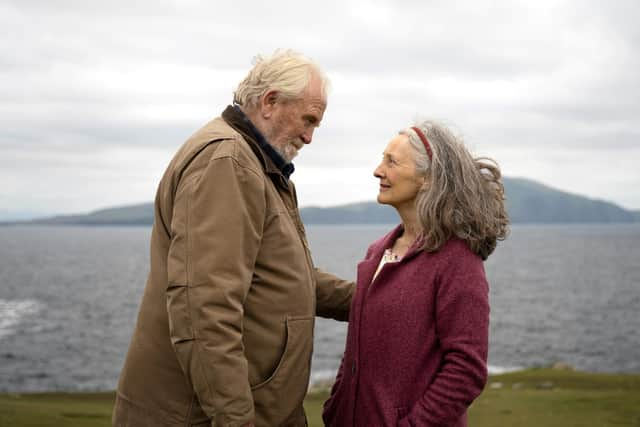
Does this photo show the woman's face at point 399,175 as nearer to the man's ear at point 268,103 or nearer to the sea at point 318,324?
the man's ear at point 268,103

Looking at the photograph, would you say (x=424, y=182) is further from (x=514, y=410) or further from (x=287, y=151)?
(x=514, y=410)

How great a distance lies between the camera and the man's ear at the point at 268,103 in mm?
3828

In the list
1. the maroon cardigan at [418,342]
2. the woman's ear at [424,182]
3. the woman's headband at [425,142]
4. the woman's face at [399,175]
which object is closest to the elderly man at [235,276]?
the maroon cardigan at [418,342]

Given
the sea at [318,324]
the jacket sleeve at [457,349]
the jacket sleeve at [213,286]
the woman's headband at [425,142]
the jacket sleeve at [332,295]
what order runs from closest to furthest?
the jacket sleeve at [213,286], the jacket sleeve at [457,349], the woman's headband at [425,142], the jacket sleeve at [332,295], the sea at [318,324]

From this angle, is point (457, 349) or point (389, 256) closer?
point (457, 349)

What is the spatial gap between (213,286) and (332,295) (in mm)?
1573

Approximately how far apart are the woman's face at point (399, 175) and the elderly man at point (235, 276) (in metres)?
0.46

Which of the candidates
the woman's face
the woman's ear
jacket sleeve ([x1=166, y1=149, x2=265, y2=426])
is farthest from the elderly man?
the woman's ear

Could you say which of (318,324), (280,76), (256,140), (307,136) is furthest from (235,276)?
(318,324)

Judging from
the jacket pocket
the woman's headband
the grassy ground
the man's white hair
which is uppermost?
the man's white hair

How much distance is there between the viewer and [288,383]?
373 cm

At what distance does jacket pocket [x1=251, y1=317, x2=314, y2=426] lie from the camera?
12.0 ft

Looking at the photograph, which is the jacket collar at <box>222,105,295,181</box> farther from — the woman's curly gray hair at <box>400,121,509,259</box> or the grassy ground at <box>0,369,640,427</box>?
the grassy ground at <box>0,369,640,427</box>

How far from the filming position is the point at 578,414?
16.4 m
